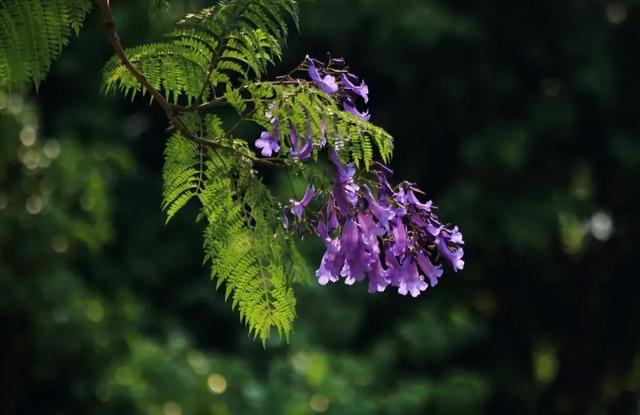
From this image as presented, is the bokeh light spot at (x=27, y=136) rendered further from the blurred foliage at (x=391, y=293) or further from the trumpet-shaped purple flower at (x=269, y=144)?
the trumpet-shaped purple flower at (x=269, y=144)

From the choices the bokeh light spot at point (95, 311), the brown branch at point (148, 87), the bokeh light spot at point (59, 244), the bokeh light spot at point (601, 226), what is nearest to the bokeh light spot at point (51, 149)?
the bokeh light spot at point (59, 244)

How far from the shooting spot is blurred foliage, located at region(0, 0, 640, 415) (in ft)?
21.6

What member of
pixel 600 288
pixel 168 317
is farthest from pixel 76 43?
pixel 600 288

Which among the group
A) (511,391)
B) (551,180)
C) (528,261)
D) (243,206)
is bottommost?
(511,391)

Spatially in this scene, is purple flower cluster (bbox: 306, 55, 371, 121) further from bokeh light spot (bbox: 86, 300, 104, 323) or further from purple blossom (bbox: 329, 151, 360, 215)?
bokeh light spot (bbox: 86, 300, 104, 323)

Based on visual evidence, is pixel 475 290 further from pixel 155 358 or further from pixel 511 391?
pixel 155 358

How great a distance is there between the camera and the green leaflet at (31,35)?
1770 mm

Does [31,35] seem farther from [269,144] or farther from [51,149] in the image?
[51,149]

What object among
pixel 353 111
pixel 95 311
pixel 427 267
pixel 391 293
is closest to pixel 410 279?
pixel 427 267

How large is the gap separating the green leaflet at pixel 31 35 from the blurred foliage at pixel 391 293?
464 centimetres

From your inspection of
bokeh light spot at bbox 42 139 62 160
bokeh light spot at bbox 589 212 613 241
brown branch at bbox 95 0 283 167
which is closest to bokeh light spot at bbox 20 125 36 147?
bokeh light spot at bbox 42 139 62 160

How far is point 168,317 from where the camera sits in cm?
810

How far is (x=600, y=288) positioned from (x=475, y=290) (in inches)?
34.7

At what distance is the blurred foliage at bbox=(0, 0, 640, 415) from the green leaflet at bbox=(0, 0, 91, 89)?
4.64 metres
